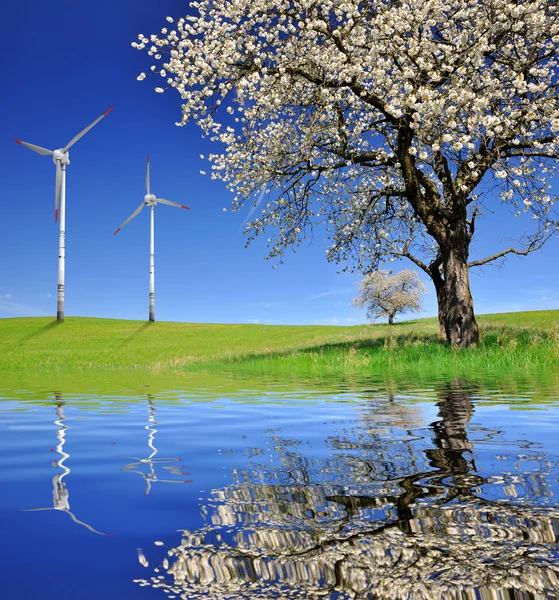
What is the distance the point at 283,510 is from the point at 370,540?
0.55m

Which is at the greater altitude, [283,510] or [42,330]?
[42,330]

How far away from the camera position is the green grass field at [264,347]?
60.7 feet

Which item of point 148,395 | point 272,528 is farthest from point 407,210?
point 272,528

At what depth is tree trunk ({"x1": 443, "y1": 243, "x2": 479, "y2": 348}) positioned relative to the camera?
22.0 meters

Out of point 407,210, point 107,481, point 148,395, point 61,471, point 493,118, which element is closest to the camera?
point 107,481

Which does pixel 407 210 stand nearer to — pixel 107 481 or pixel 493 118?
pixel 493 118

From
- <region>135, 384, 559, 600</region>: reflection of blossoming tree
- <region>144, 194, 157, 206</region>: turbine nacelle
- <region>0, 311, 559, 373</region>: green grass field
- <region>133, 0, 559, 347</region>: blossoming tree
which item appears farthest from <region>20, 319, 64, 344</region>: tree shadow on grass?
<region>135, 384, 559, 600</region>: reflection of blossoming tree

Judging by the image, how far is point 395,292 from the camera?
7750 centimetres

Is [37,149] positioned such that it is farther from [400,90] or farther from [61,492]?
[61,492]

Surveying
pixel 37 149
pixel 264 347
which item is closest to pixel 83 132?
pixel 37 149

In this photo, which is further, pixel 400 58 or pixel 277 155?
pixel 277 155

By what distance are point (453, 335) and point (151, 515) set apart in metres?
21.1

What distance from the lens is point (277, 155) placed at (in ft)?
74.8

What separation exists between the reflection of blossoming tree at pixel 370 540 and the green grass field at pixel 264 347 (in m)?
13.6
